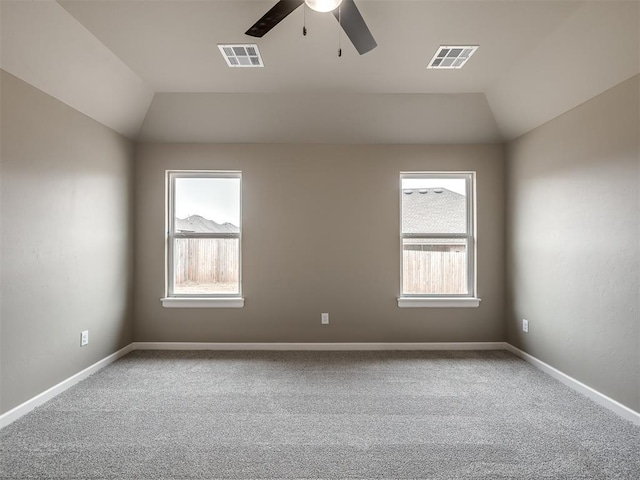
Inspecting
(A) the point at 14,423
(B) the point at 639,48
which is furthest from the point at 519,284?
(A) the point at 14,423

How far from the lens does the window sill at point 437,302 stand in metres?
3.95

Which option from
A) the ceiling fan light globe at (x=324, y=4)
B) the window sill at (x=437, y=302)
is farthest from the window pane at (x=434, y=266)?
the ceiling fan light globe at (x=324, y=4)

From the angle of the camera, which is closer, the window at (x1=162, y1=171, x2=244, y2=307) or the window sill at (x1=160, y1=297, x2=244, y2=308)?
the window sill at (x1=160, y1=297, x2=244, y2=308)

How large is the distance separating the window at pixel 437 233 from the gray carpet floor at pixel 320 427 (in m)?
1.04

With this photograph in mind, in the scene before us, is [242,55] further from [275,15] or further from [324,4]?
[324,4]

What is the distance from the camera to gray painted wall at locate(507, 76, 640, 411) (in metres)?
2.44

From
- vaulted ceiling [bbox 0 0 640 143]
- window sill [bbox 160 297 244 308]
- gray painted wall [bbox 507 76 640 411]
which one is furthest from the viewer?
window sill [bbox 160 297 244 308]

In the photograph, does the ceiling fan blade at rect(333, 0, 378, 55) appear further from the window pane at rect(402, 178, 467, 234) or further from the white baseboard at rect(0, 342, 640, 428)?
the white baseboard at rect(0, 342, 640, 428)

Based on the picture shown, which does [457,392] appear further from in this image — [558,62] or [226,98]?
[226,98]

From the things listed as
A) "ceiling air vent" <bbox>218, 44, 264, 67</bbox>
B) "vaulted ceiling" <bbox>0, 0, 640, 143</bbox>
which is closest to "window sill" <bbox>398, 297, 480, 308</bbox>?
"vaulted ceiling" <bbox>0, 0, 640, 143</bbox>

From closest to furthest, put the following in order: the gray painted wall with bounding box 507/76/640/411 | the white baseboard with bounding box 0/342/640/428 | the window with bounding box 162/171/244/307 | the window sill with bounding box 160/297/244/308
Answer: the gray painted wall with bounding box 507/76/640/411, the white baseboard with bounding box 0/342/640/428, the window sill with bounding box 160/297/244/308, the window with bounding box 162/171/244/307

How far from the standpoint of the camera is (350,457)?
6.51 ft

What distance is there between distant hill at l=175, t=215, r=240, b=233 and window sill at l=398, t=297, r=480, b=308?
2.19 metres

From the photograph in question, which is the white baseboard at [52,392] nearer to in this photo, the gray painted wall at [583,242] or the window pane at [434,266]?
the window pane at [434,266]
